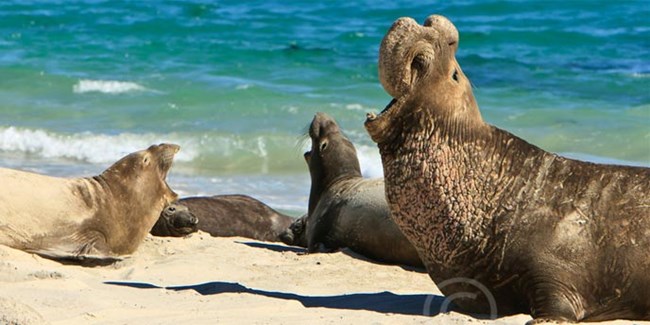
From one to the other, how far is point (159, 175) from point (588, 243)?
3794 millimetres

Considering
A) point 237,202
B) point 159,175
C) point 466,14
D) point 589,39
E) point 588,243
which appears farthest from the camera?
point 466,14

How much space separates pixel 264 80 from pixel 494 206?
565 inches

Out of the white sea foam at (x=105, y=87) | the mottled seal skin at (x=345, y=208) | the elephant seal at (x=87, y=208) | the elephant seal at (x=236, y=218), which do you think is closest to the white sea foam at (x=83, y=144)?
the white sea foam at (x=105, y=87)

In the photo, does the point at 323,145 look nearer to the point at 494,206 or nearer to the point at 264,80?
the point at 494,206

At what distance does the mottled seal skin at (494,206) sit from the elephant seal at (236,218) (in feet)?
14.1

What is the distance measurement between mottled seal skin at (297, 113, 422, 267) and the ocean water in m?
1.49

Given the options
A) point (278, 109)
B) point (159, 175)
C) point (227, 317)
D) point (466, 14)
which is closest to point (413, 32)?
point (227, 317)

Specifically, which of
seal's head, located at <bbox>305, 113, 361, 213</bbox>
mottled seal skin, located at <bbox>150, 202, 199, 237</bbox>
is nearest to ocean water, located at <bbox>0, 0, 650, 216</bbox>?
seal's head, located at <bbox>305, 113, 361, 213</bbox>

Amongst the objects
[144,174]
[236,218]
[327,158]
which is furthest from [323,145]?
[144,174]

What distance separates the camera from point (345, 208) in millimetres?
9016

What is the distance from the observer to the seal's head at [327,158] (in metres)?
9.70

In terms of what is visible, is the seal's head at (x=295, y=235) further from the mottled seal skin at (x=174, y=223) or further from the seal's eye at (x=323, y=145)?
the mottled seal skin at (x=174, y=223)

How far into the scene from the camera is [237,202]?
10656mm

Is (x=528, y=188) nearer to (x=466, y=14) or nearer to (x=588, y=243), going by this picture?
(x=588, y=243)
